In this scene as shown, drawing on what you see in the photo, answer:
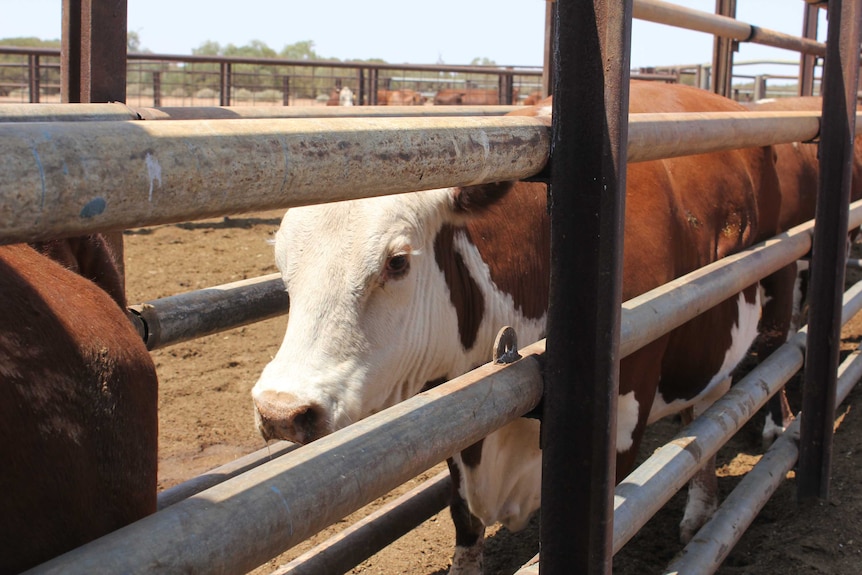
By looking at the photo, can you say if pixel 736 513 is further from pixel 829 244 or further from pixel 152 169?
pixel 152 169

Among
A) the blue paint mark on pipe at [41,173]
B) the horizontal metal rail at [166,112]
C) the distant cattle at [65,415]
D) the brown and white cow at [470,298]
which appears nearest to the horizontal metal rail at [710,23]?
the brown and white cow at [470,298]

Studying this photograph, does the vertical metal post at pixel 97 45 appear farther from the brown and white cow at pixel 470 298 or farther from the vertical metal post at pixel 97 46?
the brown and white cow at pixel 470 298

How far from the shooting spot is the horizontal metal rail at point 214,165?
0.62m

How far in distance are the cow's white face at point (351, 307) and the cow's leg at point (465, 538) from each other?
0.80m

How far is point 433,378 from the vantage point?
7.13 feet

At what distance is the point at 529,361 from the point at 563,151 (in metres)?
0.35

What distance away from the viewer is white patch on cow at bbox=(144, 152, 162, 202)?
2.25 feet

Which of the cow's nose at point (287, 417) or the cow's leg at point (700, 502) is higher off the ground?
the cow's nose at point (287, 417)

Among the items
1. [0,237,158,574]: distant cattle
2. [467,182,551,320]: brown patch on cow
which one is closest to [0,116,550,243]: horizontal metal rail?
[0,237,158,574]: distant cattle

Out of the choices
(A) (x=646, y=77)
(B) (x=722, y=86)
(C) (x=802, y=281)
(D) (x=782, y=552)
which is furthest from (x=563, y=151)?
(A) (x=646, y=77)

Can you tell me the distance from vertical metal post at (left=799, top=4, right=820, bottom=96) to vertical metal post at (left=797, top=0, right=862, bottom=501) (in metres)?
3.85

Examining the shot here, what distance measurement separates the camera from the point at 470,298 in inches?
85.4

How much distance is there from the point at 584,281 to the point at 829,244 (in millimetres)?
1807

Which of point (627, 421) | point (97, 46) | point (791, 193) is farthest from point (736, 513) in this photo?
point (791, 193)
